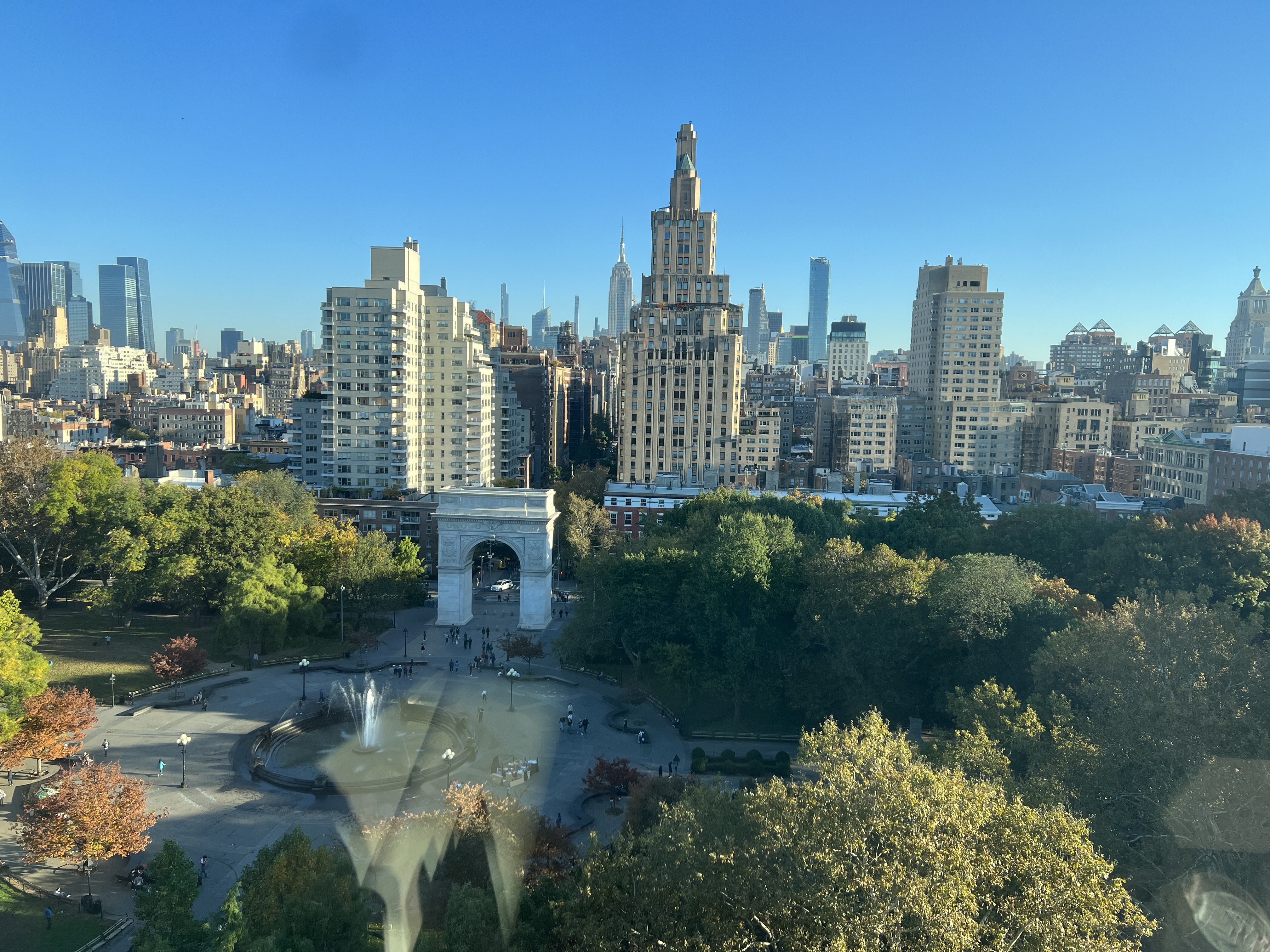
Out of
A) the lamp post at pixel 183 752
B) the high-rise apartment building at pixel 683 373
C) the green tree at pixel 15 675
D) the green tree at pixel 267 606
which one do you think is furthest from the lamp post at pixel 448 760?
the high-rise apartment building at pixel 683 373

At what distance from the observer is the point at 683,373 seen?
101375 millimetres

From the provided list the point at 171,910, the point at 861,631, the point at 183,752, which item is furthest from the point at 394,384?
the point at 171,910

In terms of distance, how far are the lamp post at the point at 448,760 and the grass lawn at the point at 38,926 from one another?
13.0 metres

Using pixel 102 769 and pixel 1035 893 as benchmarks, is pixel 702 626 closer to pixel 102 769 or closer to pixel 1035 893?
pixel 102 769

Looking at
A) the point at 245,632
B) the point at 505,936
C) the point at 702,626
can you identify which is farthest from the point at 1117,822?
the point at 245,632

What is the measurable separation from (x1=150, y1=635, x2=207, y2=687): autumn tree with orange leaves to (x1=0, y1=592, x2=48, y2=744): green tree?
7.08m

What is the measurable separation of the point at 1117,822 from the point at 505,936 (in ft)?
56.8

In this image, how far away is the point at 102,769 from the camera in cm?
3003

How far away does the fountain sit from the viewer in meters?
41.3

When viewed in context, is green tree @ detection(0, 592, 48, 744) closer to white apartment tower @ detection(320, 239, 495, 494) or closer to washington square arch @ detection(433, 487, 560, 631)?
washington square arch @ detection(433, 487, 560, 631)

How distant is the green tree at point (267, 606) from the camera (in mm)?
51500

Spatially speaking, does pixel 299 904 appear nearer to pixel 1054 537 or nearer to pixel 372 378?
pixel 1054 537

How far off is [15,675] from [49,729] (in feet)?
8.44

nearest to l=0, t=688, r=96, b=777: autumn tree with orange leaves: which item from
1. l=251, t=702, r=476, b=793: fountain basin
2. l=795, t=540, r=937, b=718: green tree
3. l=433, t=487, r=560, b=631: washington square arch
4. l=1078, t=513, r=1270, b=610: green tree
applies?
l=251, t=702, r=476, b=793: fountain basin
